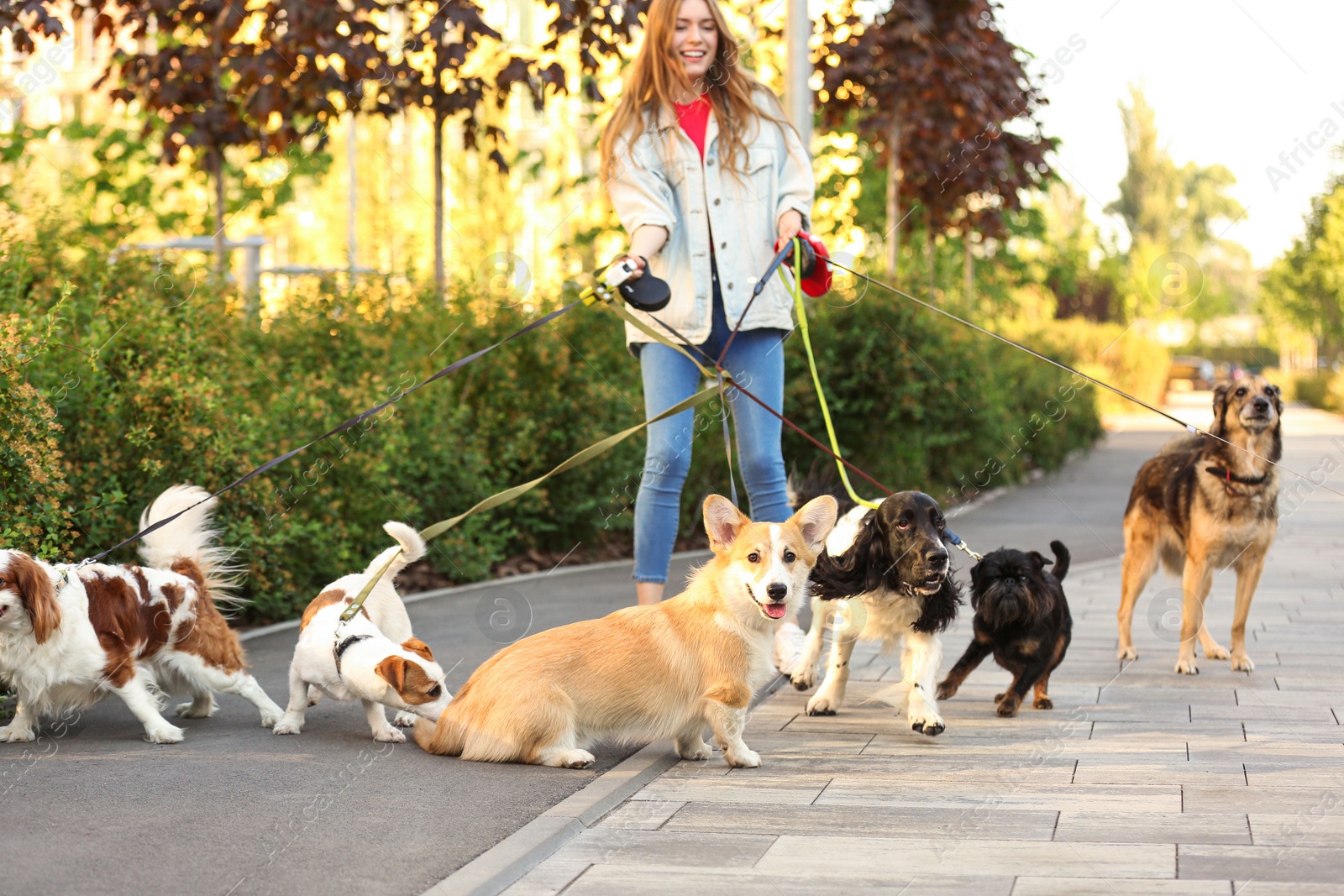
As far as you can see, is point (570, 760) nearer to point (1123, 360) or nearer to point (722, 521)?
point (722, 521)

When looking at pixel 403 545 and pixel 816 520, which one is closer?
pixel 816 520

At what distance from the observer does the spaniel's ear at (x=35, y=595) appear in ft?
15.5

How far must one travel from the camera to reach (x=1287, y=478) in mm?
17484

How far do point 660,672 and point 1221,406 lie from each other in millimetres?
3317

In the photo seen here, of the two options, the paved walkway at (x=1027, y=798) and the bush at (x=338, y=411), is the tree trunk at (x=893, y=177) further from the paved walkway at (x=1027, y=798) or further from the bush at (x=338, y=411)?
the paved walkway at (x=1027, y=798)

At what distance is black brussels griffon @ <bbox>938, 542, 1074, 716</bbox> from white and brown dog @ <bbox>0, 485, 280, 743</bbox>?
2.79 meters

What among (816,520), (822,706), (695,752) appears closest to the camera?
(816,520)

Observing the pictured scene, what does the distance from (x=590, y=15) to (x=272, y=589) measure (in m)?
4.56

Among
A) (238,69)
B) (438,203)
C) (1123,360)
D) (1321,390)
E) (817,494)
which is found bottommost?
(1321,390)

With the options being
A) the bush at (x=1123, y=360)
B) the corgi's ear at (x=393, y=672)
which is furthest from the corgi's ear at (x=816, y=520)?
the bush at (x=1123, y=360)

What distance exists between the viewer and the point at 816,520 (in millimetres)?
4832

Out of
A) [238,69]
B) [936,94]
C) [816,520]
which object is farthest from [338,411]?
[936,94]

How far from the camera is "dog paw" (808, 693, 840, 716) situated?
5652 mm

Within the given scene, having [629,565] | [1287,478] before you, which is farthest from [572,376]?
[1287,478]
